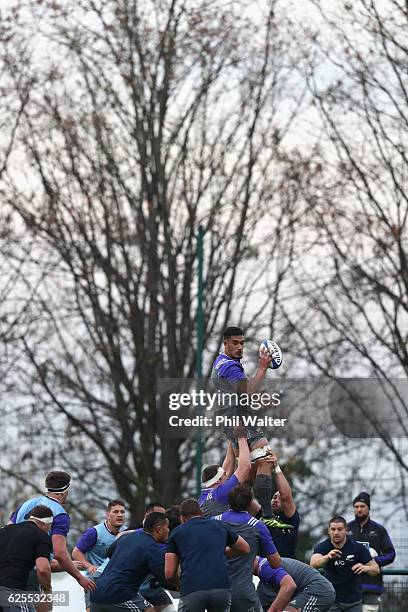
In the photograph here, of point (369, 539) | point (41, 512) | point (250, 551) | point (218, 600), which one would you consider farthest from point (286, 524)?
point (369, 539)

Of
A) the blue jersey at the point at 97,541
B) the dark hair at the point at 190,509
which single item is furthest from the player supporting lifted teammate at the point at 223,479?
the blue jersey at the point at 97,541

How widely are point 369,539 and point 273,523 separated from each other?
3.69 meters

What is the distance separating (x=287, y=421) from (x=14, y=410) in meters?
4.97

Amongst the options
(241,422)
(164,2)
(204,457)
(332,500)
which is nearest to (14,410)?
(204,457)

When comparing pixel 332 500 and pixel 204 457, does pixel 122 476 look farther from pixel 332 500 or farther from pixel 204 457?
pixel 332 500

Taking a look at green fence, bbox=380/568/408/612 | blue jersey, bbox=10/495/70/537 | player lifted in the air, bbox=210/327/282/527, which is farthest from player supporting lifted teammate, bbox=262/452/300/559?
green fence, bbox=380/568/408/612

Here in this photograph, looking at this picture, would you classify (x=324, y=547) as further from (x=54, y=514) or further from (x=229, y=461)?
(x=54, y=514)

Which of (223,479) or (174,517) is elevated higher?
(223,479)

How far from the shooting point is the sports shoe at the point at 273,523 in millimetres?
13506

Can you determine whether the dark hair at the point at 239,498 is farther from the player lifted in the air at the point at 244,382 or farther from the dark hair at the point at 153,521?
the player lifted in the air at the point at 244,382

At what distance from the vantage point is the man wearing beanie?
16734mm

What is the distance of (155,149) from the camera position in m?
25.3

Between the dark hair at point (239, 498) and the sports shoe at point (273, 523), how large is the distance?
1.39m

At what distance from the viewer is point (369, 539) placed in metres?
16.9
